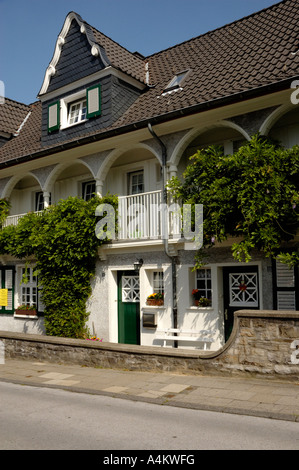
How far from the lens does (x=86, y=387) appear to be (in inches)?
329

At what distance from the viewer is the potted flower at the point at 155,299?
1199cm

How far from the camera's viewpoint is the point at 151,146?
12.3 metres

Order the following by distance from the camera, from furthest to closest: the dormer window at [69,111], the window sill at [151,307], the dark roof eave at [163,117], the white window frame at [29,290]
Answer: the white window frame at [29,290], the dormer window at [69,111], the window sill at [151,307], the dark roof eave at [163,117]

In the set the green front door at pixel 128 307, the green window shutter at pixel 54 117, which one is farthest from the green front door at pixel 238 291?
the green window shutter at pixel 54 117

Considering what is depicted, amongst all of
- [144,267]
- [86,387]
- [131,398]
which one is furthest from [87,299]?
[131,398]

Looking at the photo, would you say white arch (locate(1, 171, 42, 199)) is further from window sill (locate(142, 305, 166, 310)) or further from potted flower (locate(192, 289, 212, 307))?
potted flower (locate(192, 289, 212, 307))

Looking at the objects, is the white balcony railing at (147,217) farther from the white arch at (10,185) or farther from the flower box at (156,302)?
the white arch at (10,185)

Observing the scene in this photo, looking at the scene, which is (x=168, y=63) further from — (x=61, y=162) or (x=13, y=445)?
(x=13, y=445)

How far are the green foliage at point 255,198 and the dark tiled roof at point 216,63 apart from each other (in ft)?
5.56

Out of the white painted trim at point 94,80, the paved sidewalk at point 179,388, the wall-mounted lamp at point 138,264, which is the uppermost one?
the white painted trim at point 94,80

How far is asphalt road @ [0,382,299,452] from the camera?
16.5 feet

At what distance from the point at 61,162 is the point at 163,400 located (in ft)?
30.5

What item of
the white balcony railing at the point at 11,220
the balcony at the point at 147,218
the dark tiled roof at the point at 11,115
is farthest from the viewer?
the dark tiled roof at the point at 11,115

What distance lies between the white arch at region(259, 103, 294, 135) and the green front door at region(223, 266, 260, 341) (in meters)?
3.23
